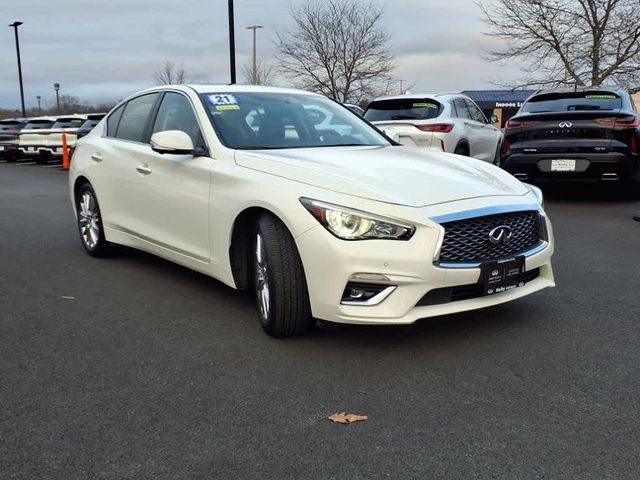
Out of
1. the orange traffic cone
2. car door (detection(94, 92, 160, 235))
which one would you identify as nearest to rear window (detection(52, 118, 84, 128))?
the orange traffic cone

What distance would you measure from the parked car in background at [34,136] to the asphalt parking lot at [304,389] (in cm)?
1745

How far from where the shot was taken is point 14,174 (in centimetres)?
1769

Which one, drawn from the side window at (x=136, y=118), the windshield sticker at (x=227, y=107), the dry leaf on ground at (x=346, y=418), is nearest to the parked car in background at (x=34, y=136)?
the side window at (x=136, y=118)

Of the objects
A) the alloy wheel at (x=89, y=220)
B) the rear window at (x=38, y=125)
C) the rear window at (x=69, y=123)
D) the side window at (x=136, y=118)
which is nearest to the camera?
the side window at (x=136, y=118)

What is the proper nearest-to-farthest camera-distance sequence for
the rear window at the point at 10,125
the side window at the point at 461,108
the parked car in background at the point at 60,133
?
1. the side window at the point at 461,108
2. the parked car in background at the point at 60,133
3. the rear window at the point at 10,125

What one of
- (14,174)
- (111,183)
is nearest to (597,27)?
(14,174)

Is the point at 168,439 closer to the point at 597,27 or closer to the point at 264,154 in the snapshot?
the point at 264,154

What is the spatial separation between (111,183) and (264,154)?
1.98 metres

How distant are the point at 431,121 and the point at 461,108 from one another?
4.07 feet

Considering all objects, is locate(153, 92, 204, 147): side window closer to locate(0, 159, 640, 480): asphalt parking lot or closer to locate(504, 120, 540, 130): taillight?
locate(0, 159, 640, 480): asphalt parking lot

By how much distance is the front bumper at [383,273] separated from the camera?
3340mm

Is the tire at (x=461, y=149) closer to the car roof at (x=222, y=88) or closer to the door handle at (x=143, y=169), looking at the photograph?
the car roof at (x=222, y=88)

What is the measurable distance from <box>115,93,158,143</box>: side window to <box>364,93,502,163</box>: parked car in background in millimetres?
4821

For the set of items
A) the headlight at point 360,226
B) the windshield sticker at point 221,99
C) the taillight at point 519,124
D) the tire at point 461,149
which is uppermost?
the windshield sticker at point 221,99
